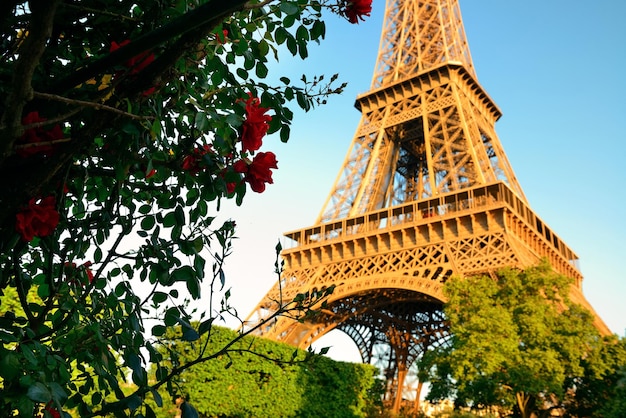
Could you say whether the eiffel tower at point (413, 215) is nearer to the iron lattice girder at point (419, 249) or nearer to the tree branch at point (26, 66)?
the iron lattice girder at point (419, 249)

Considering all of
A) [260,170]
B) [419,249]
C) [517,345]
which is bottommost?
[260,170]

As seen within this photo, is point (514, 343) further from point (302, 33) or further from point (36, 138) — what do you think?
point (36, 138)

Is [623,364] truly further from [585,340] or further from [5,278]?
[5,278]

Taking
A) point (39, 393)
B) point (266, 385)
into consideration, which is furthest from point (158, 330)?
point (266, 385)

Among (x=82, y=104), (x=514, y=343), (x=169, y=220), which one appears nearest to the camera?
(x=82, y=104)

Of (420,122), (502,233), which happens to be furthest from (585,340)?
(420,122)

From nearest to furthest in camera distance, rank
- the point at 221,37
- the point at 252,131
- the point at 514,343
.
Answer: the point at 252,131 < the point at 221,37 < the point at 514,343
